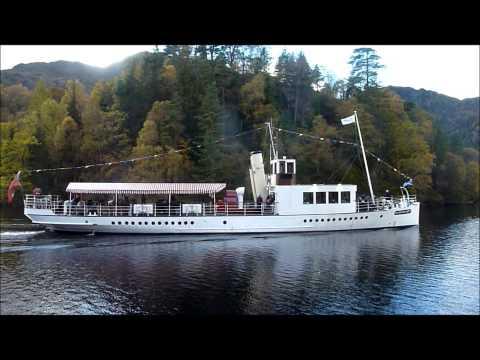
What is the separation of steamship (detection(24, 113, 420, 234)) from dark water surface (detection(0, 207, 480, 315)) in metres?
1.10

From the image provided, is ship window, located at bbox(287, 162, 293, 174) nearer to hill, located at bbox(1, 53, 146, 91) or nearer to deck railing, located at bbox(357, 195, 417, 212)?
deck railing, located at bbox(357, 195, 417, 212)

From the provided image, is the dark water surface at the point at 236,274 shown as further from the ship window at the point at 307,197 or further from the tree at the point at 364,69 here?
the tree at the point at 364,69

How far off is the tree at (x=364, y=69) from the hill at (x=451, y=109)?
94.6 feet

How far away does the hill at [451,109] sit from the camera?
247 ft

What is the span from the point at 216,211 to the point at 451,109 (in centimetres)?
7465

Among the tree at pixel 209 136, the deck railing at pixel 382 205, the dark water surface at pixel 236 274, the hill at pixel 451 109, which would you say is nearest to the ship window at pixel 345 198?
the deck railing at pixel 382 205

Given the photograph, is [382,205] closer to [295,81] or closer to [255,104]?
[255,104]

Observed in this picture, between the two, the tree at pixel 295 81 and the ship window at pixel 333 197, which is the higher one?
the tree at pixel 295 81

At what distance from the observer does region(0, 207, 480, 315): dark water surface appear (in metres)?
12.0

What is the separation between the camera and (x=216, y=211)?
25.4 m

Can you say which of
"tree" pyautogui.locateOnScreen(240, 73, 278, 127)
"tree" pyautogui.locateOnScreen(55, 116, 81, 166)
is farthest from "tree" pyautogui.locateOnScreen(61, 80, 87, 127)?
"tree" pyautogui.locateOnScreen(240, 73, 278, 127)
